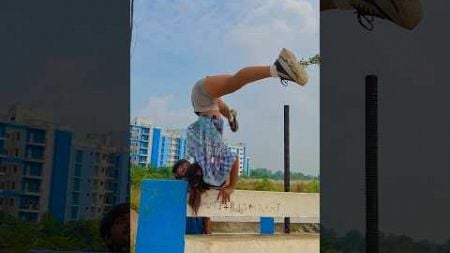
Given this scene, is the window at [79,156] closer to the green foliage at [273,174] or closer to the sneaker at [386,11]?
the green foliage at [273,174]

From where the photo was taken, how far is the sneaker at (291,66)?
345cm

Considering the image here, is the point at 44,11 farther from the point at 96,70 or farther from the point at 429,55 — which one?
the point at 429,55

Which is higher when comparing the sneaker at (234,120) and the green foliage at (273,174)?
the sneaker at (234,120)

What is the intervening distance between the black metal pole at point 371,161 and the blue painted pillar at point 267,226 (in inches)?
20.9

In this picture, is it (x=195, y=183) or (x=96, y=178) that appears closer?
(x=195, y=183)

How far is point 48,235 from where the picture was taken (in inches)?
135

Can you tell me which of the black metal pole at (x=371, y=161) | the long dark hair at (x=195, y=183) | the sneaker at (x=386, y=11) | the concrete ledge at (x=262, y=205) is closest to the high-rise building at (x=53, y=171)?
the long dark hair at (x=195, y=183)

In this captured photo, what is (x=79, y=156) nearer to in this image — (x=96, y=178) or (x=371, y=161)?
(x=96, y=178)

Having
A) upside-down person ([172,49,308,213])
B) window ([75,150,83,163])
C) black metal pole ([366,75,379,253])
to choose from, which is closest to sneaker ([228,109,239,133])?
upside-down person ([172,49,308,213])

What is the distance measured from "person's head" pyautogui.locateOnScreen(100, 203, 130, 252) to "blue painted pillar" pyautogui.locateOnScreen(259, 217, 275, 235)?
671 millimetres

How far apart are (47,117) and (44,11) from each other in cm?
51

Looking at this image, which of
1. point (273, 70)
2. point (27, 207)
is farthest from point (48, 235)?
point (273, 70)

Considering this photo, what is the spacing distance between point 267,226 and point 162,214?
589mm

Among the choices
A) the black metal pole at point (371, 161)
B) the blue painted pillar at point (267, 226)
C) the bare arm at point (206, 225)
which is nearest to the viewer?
the black metal pole at point (371, 161)
